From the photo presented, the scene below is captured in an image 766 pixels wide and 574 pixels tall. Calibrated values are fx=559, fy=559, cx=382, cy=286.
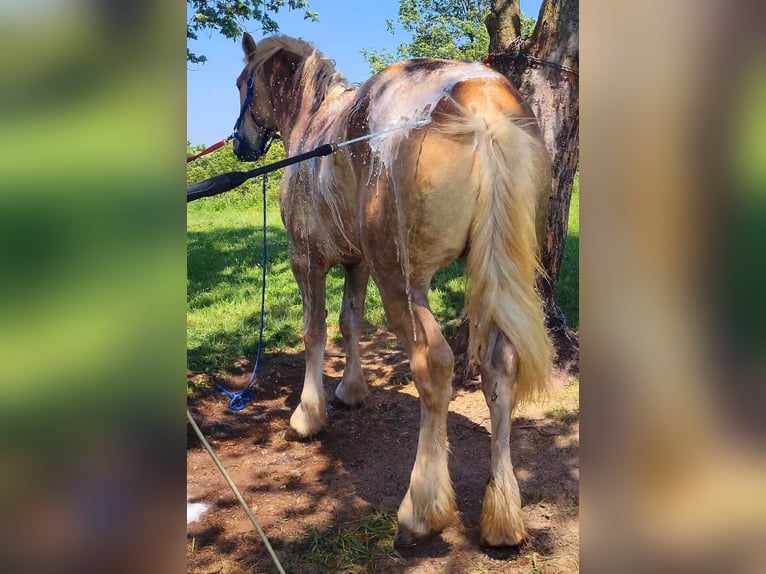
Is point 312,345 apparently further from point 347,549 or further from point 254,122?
point 254,122

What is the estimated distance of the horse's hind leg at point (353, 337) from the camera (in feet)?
14.7

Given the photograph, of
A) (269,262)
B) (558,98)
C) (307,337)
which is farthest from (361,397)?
(269,262)

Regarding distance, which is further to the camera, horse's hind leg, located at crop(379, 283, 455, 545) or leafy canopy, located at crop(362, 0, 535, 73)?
leafy canopy, located at crop(362, 0, 535, 73)

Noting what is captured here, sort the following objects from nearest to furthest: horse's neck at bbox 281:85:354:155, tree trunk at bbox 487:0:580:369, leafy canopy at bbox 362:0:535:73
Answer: horse's neck at bbox 281:85:354:155
tree trunk at bbox 487:0:580:369
leafy canopy at bbox 362:0:535:73

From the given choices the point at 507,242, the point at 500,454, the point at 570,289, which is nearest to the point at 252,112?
the point at 507,242

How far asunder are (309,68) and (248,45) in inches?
24.9

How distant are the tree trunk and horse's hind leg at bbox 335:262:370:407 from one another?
1.44 m

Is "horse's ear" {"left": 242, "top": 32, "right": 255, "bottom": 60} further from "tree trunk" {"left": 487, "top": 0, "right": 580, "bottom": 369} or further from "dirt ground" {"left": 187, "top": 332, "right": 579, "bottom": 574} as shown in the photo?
"dirt ground" {"left": 187, "top": 332, "right": 579, "bottom": 574}

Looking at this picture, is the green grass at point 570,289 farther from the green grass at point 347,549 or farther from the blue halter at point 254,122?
the green grass at point 347,549

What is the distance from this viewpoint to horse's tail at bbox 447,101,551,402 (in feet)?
8.61

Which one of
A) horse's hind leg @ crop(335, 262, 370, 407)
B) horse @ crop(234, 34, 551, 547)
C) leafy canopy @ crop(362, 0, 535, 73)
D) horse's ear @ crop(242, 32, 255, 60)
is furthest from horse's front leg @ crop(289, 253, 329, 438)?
leafy canopy @ crop(362, 0, 535, 73)
